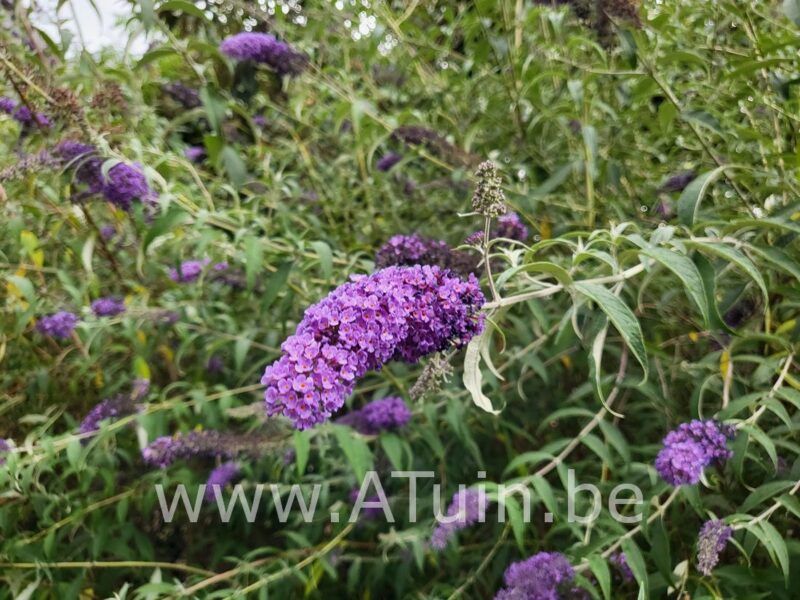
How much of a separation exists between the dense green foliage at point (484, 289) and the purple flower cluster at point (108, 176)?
0.03 meters

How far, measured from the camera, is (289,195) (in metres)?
1.89

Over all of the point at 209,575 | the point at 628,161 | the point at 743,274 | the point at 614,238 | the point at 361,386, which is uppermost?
the point at 628,161

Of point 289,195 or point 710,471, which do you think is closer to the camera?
point 710,471

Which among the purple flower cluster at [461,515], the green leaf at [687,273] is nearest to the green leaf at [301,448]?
the purple flower cluster at [461,515]

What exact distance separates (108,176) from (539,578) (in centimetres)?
116

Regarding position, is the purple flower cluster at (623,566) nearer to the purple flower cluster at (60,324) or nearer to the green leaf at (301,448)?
the green leaf at (301,448)

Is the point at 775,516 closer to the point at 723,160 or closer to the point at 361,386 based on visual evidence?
the point at 723,160

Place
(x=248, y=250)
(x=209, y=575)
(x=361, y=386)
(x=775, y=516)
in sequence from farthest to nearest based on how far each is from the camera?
(x=361, y=386) → (x=209, y=575) → (x=248, y=250) → (x=775, y=516)

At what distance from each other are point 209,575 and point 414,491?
534mm

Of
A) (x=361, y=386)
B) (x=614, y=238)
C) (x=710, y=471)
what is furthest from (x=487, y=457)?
(x=614, y=238)

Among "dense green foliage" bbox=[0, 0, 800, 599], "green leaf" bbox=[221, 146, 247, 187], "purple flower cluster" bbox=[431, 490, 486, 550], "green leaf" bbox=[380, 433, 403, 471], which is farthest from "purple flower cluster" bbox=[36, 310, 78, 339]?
"purple flower cluster" bbox=[431, 490, 486, 550]

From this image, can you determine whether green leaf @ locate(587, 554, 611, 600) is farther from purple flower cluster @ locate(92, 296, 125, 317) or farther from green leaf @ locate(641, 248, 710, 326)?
purple flower cluster @ locate(92, 296, 125, 317)

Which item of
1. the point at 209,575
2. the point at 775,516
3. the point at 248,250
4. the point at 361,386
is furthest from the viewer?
the point at 361,386

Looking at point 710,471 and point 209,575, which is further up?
point 710,471
